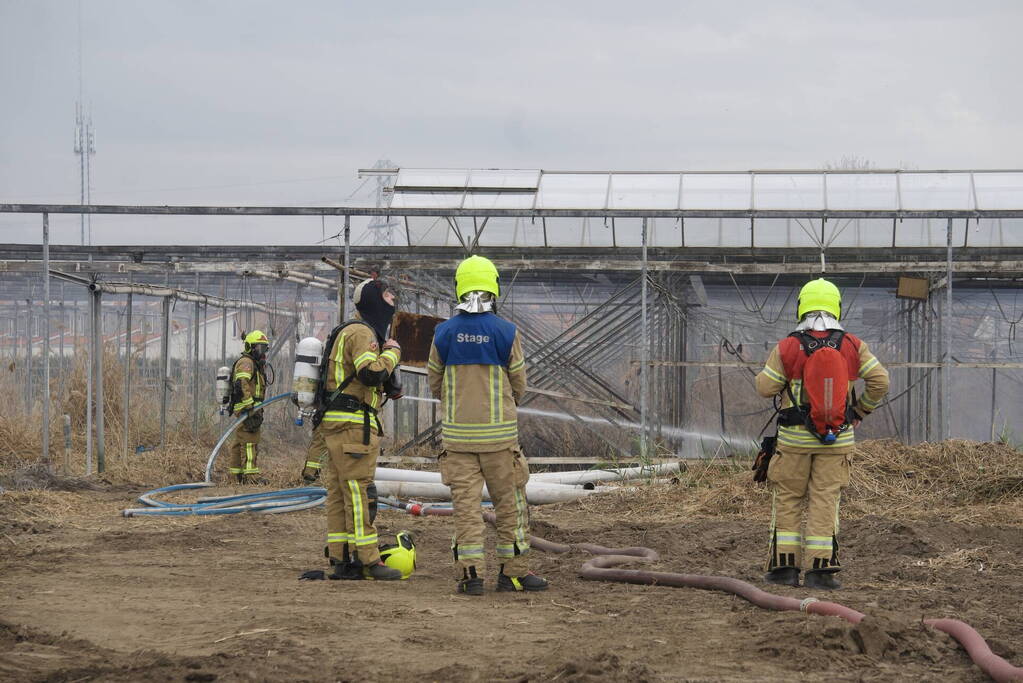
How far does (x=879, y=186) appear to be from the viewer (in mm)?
21000

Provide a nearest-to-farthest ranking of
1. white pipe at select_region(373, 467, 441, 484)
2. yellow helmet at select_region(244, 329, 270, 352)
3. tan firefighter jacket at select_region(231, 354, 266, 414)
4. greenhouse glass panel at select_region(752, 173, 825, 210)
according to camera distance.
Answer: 1. white pipe at select_region(373, 467, 441, 484)
2. tan firefighter jacket at select_region(231, 354, 266, 414)
3. yellow helmet at select_region(244, 329, 270, 352)
4. greenhouse glass panel at select_region(752, 173, 825, 210)

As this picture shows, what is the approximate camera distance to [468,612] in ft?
20.7

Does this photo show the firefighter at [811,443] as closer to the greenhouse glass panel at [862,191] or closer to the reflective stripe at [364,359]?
the reflective stripe at [364,359]

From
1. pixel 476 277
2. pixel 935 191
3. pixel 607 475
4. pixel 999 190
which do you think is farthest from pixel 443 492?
pixel 999 190

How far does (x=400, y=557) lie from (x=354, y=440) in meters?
0.86

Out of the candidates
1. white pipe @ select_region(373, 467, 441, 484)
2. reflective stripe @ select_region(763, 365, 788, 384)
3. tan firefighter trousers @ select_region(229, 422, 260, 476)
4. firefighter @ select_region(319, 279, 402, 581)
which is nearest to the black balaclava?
firefighter @ select_region(319, 279, 402, 581)

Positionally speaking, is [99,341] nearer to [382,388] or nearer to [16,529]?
[16,529]

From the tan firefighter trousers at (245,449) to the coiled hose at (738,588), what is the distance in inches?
192

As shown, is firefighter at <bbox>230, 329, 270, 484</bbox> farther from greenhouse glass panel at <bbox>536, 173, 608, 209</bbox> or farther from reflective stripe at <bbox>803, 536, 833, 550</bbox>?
reflective stripe at <bbox>803, 536, 833, 550</bbox>

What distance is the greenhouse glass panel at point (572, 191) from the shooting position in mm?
20406

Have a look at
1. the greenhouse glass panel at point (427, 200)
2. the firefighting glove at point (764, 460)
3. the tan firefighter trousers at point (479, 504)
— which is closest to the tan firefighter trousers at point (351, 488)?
the tan firefighter trousers at point (479, 504)

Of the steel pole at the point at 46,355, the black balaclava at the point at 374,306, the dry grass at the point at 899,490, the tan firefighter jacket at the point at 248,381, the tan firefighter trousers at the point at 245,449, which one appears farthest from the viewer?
the tan firefighter trousers at the point at 245,449

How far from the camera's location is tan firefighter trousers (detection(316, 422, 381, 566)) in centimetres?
753

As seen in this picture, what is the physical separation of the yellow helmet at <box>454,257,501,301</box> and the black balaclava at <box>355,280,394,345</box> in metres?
0.81
